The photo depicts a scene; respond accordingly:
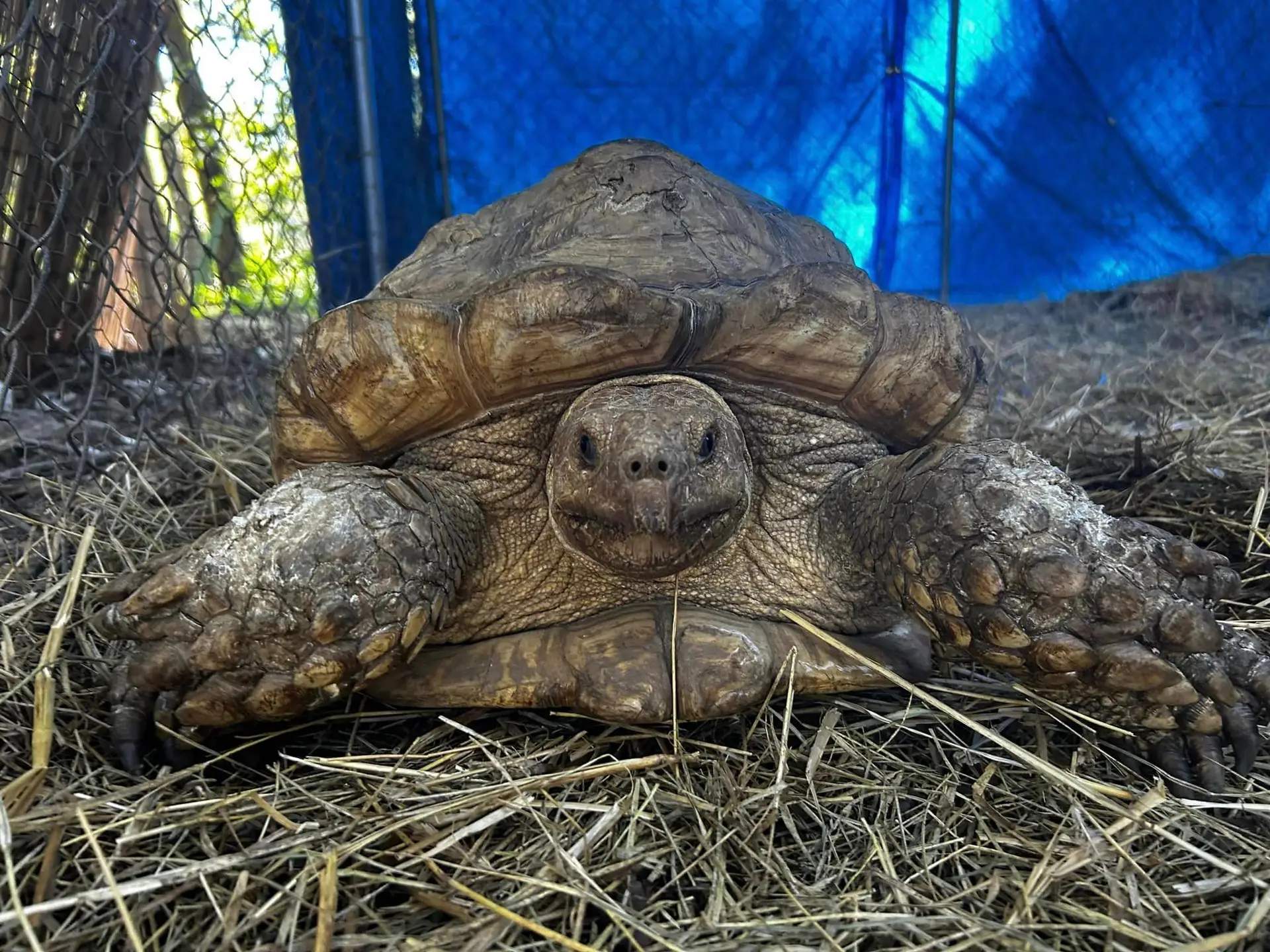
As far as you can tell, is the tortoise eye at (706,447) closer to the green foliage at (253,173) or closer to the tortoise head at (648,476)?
the tortoise head at (648,476)

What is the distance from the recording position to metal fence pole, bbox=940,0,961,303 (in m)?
5.55

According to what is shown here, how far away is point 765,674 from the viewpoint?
1.86 metres

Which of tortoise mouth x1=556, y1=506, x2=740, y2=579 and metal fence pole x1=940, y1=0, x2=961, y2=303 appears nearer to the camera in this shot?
tortoise mouth x1=556, y1=506, x2=740, y2=579

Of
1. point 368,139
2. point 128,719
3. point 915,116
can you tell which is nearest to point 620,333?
point 128,719

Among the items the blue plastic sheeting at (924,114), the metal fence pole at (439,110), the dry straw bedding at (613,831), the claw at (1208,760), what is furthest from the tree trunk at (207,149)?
the claw at (1208,760)

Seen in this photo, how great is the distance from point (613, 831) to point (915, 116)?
585cm

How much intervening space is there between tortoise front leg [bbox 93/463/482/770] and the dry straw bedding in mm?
142

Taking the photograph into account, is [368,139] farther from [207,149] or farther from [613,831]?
[613,831]

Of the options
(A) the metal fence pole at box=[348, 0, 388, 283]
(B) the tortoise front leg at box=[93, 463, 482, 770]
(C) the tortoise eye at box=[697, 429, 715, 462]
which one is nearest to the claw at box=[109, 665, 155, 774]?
(B) the tortoise front leg at box=[93, 463, 482, 770]

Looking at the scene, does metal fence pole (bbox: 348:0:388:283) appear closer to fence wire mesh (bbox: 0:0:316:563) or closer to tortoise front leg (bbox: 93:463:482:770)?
fence wire mesh (bbox: 0:0:316:563)

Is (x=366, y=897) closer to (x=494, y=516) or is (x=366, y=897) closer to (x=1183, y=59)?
(x=494, y=516)

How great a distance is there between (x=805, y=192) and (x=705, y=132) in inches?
34.3

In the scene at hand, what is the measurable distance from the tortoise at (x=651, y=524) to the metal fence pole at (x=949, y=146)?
152 inches

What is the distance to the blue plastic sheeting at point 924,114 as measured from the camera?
5.56 meters
